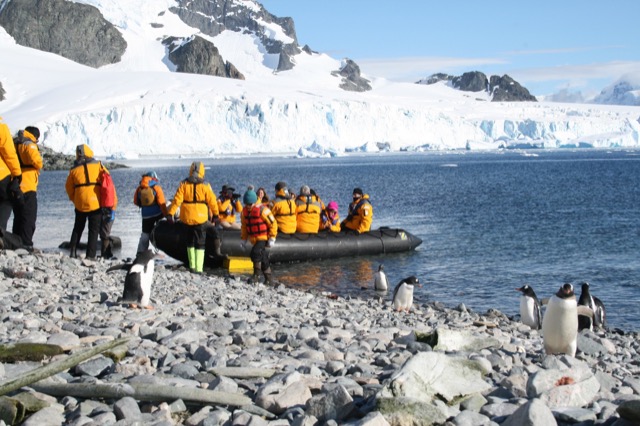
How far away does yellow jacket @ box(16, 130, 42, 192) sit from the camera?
870cm

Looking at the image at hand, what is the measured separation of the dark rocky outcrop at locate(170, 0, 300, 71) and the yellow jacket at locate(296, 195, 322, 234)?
141 metres

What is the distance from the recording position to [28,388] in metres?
3.79

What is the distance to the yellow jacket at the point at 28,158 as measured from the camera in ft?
28.5

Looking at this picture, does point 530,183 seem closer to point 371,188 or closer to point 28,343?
point 371,188

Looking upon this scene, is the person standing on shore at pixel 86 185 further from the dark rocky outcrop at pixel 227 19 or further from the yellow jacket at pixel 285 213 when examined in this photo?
the dark rocky outcrop at pixel 227 19

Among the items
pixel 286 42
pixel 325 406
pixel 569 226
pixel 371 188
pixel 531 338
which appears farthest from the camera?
pixel 286 42

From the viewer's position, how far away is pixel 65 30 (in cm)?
12412

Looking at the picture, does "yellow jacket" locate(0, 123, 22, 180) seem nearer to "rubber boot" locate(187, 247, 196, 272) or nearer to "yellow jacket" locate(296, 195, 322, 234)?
"rubber boot" locate(187, 247, 196, 272)

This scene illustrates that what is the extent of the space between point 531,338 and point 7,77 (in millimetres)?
87572

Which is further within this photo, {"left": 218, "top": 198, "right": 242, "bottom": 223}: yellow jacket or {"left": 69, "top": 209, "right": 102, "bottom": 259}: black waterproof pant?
{"left": 218, "top": 198, "right": 242, "bottom": 223}: yellow jacket

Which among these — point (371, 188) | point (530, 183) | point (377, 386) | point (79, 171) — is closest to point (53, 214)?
point (79, 171)

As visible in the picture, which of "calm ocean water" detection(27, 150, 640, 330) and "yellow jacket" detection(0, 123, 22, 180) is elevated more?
"yellow jacket" detection(0, 123, 22, 180)

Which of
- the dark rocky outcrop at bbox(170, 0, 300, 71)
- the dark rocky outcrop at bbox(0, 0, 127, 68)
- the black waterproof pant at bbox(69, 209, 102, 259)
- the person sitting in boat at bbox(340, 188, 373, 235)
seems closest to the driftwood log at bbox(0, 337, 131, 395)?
the black waterproof pant at bbox(69, 209, 102, 259)

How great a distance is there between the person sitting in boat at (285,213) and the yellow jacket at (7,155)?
495 cm
